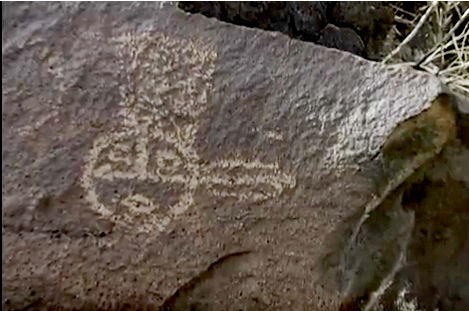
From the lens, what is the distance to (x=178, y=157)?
859 millimetres

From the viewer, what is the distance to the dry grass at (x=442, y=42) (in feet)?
3.64

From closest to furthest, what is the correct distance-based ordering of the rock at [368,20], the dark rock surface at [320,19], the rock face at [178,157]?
the rock face at [178,157] < the dark rock surface at [320,19] < the rock at [368,20]

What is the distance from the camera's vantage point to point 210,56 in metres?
0.87

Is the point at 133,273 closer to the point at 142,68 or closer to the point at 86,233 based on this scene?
the point at 86,233

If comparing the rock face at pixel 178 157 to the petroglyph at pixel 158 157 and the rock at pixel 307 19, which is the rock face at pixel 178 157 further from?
the rock at pixel 307 19

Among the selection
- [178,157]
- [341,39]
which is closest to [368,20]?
[341,39]

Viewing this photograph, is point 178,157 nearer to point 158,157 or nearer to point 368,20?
point 158,157

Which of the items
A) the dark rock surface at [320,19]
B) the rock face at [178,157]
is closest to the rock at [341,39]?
the dark rock surface at [320,19]

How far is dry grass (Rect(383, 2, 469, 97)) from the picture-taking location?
111cm

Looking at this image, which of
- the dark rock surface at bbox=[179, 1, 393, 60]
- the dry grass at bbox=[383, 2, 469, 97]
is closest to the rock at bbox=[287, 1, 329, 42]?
the dark rock surface at bbox=[179, 1, 393, 60]

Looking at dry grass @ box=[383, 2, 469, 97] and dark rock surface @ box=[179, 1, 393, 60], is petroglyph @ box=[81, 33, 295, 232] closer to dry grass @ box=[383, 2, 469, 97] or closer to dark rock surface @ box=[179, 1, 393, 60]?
dark rock surface @ box=[179, 1, 393, 60]

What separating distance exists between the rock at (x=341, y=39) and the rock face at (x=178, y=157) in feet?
0.55

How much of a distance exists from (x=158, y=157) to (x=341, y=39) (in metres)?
0.32

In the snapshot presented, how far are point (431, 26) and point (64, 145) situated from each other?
569mm
